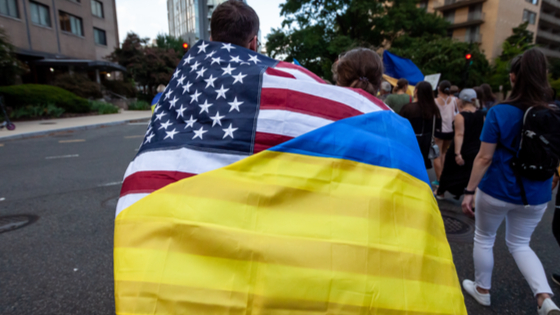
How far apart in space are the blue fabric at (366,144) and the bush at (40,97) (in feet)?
75.7

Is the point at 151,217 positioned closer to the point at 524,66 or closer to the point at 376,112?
the point at 376,112

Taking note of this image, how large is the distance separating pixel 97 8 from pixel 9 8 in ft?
37.3

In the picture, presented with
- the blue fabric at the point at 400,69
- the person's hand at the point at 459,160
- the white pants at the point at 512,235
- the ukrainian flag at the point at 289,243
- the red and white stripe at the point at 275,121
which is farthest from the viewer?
the blue fabric at the point at 400,69

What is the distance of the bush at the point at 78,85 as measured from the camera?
24.6 m

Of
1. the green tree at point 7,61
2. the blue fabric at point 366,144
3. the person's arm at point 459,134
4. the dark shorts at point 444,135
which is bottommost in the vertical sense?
the dark shorts at point 444,135

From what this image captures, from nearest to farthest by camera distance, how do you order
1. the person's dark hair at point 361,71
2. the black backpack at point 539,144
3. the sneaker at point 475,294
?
1. the person's dark hair at point 361,71
2. the black backpack at point 539,144
3. the sneaker at point 475,294

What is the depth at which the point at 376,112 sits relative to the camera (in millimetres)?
1723

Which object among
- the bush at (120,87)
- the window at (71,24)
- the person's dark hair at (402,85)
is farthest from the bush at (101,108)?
the person's dark hair at (402,85)

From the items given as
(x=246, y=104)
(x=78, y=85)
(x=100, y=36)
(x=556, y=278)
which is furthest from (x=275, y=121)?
(x=100, y=36)

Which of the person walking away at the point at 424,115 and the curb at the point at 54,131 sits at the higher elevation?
the person walking away at the point at 424,115

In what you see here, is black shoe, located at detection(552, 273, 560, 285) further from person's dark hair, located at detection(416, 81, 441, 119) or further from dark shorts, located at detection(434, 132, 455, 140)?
dark shorts, located at detection(434, 132, 455, 140)

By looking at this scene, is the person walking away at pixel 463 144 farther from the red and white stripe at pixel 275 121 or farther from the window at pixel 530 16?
the window at pixel 530 16

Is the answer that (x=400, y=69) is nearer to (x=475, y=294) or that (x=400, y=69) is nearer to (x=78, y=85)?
(x=475, y=294)

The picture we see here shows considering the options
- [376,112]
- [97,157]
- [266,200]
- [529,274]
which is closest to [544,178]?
[529,274]
